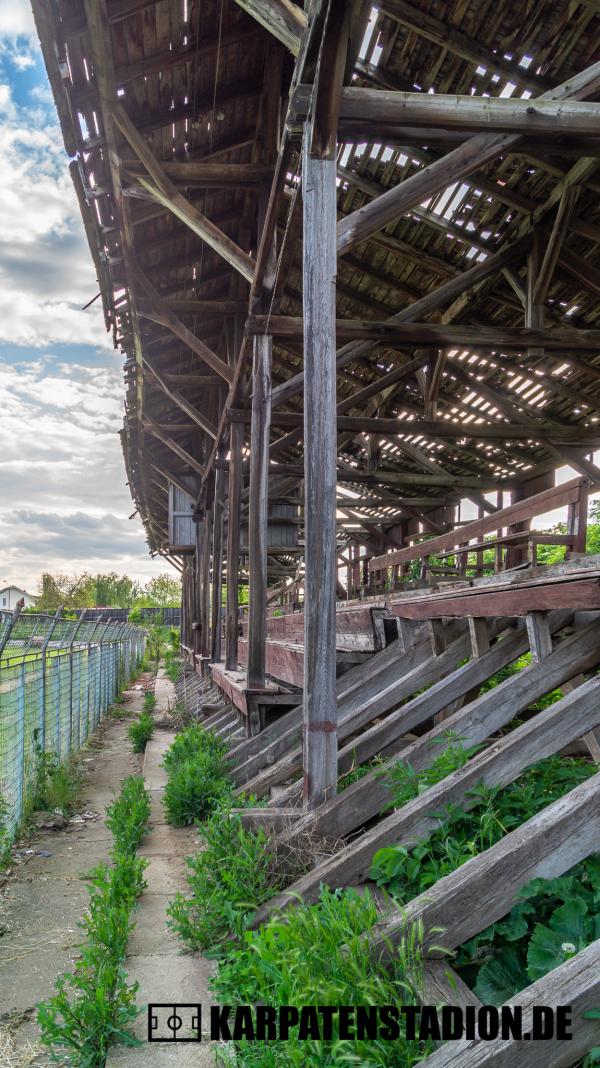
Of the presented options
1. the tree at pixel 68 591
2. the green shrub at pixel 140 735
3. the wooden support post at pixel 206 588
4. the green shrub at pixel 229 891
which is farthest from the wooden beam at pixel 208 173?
the tree at pixel 68 591

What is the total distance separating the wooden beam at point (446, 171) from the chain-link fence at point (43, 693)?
3412 millimetres

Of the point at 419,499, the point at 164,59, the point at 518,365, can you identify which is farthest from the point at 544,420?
the point at 164,59

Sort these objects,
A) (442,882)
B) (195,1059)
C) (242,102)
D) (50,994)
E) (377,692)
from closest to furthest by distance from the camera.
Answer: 1. (442,882)
2. (195,1059)
3. (50,994)
4. (377,692)
5. (242,102)

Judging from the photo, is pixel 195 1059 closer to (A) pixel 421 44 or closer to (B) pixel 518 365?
(A) pixel 421 44

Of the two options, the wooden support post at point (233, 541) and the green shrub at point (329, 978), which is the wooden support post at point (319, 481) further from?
the wooden support post at point (233, 541)

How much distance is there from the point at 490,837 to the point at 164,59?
630cm

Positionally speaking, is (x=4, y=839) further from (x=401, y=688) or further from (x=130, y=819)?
(x=401, y=688)

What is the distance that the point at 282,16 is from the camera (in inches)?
171

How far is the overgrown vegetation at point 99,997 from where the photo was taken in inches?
118

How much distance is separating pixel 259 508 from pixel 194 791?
2468 millimetres

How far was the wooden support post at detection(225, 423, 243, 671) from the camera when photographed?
31.4 feet

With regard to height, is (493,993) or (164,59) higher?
(164,59)

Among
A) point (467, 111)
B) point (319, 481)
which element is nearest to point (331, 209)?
point (467, 111)

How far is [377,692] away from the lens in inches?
204
